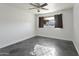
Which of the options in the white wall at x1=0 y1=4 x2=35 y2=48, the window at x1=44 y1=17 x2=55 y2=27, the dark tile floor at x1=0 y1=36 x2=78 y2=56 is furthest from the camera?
the window at x1=44 y1=17 x2=55 y2=27

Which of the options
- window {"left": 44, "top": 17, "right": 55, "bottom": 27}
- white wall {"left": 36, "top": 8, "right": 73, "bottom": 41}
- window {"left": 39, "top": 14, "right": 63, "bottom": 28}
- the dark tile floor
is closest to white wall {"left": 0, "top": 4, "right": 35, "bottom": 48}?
the dark tile floor

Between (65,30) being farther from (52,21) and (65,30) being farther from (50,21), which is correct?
(50,21)

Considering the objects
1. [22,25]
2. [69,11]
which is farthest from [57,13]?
[22,25]

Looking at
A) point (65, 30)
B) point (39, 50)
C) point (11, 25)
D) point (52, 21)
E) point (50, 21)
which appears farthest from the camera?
point (50, 21)

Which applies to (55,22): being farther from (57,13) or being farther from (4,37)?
(4,37)

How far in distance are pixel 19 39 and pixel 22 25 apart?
99 cm

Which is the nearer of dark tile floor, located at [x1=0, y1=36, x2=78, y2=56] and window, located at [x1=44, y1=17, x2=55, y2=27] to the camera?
dark tile floor, located at [x1=0, y1=36, x2=78, y2=56]

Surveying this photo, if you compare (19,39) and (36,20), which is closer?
(19,39)

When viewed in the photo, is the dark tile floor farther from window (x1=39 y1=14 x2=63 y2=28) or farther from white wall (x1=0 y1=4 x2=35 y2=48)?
window (x1=39 y1=14 x2=63 y2=28)

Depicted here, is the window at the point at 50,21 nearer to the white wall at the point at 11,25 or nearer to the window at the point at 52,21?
the window at the point at 52,21

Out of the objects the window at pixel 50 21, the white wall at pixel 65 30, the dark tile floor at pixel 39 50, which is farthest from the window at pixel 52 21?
the dark tile floor at pixel 39 50

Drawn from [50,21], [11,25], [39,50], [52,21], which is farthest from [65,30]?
[11,25]

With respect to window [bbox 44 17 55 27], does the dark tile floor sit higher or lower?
lower

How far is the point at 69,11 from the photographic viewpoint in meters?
4.53
